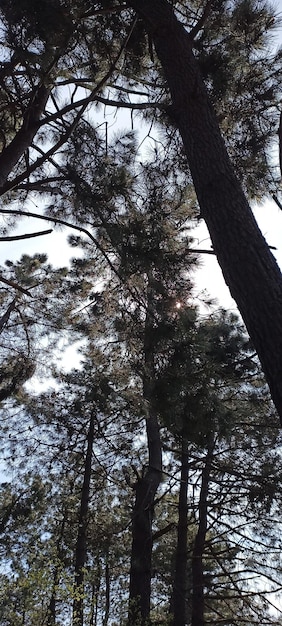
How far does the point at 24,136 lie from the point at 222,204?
8.28 feet

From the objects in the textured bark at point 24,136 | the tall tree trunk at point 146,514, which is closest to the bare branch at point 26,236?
the textured bark at point 24,136

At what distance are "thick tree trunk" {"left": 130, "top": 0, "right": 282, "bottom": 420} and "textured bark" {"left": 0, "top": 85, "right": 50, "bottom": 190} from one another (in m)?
1.29

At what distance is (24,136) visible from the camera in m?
4.66

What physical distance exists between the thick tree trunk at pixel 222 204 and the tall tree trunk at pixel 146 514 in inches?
60.6

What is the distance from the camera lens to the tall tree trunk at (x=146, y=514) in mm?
4812

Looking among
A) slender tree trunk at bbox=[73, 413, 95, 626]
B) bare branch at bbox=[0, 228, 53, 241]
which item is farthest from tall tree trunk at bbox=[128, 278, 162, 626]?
slender tree trunk at bbox=[73, 413, 95, 626]

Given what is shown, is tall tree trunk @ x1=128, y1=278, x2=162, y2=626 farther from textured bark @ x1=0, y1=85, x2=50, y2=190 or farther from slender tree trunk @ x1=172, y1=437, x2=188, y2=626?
textured bark @ x1=0, y1=85, x2=50, y2=190

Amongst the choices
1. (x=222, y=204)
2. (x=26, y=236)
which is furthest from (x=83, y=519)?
(x=222, y=204)

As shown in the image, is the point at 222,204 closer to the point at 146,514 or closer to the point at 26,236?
the point at 26,236

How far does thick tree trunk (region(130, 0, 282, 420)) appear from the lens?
2539 mm

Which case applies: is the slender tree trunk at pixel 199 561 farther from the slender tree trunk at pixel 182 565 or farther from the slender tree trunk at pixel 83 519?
the slender tree trunk at pixel 83 519

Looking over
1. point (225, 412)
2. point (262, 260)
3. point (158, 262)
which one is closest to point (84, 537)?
point (225, 412)

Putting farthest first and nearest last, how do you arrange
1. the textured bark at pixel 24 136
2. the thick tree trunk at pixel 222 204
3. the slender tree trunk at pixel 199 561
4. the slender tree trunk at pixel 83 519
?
the slender tree trunk at pixel 83 519 → the slender tree trunk at pixel 199 561 → the textured bark at pixel 24 136 → the thick tree trunk at pixel 222 204

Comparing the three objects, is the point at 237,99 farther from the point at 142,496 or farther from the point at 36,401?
the point at 36,401
